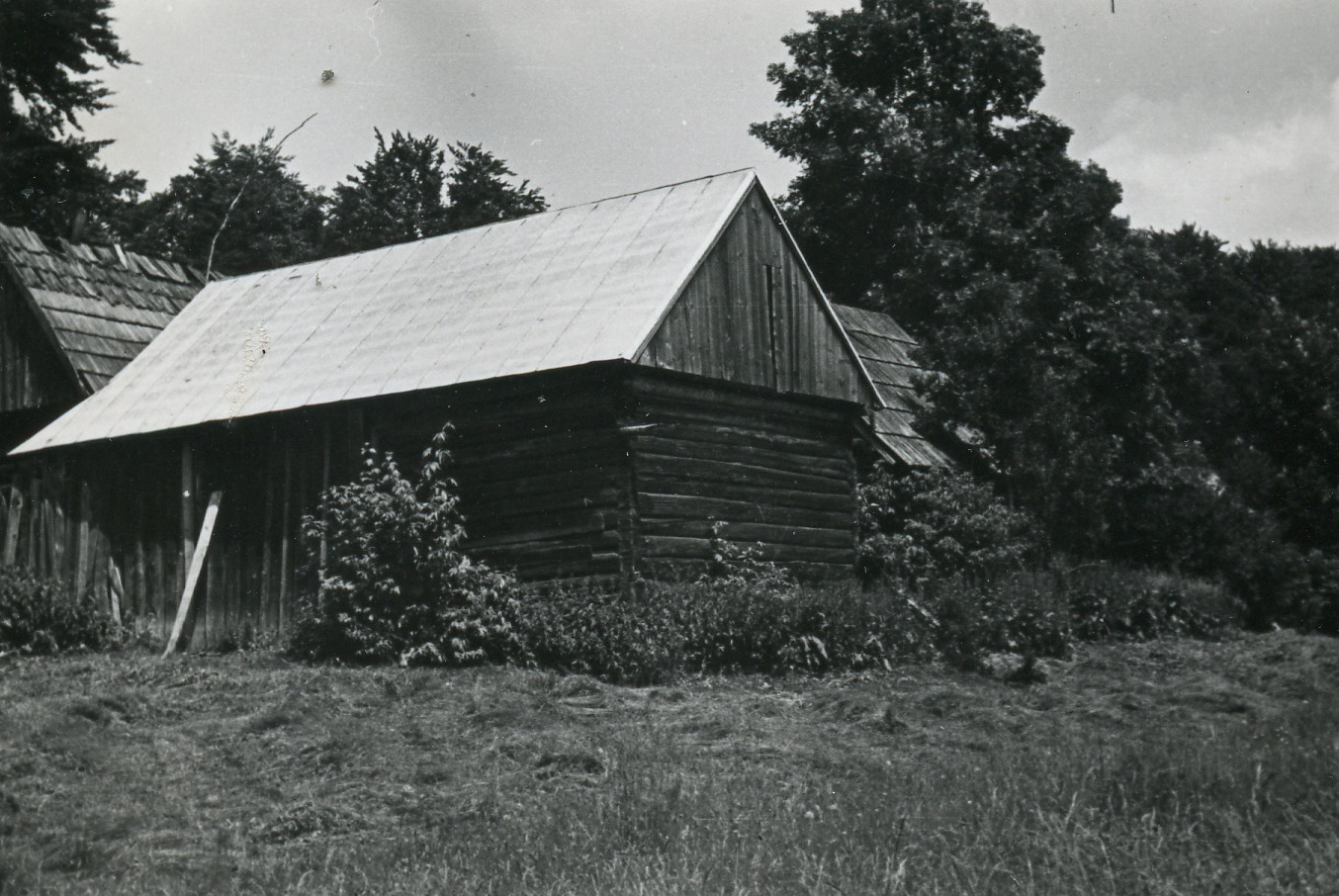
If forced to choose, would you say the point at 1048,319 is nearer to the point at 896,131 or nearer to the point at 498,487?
the point at 896,131

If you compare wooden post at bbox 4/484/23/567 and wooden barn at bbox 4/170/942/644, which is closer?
wooden barn at bbox 4/170/942/644

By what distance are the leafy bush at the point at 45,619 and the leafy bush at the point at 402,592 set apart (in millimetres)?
3729

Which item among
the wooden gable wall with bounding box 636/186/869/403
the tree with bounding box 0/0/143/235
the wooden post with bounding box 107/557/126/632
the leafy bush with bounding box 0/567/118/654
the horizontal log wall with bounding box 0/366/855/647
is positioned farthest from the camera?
the tree with bounding box 0/0/143/235

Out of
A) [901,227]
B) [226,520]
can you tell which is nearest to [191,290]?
[226,520]

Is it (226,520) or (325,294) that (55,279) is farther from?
(226,520)

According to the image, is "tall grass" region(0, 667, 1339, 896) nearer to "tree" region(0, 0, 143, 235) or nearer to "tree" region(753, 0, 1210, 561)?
"tree" region(753, 0, 1210, 561)

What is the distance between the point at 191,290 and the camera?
2497 cm

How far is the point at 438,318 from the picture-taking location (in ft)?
59.4

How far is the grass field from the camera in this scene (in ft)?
22.5

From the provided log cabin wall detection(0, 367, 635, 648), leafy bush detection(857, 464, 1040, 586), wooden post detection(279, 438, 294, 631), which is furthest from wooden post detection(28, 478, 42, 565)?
leafy bush detection(857, 464, 1040, 586)

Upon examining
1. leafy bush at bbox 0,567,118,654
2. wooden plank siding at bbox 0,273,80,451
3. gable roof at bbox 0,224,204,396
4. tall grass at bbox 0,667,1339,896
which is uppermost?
gable roof at bbox 0,224,204,396

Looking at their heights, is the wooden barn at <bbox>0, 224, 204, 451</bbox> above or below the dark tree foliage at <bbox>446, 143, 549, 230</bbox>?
below

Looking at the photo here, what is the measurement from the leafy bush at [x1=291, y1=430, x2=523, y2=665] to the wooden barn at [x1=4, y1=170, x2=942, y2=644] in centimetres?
113

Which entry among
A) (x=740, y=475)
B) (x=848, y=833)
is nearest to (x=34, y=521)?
(x=740, y=475)
